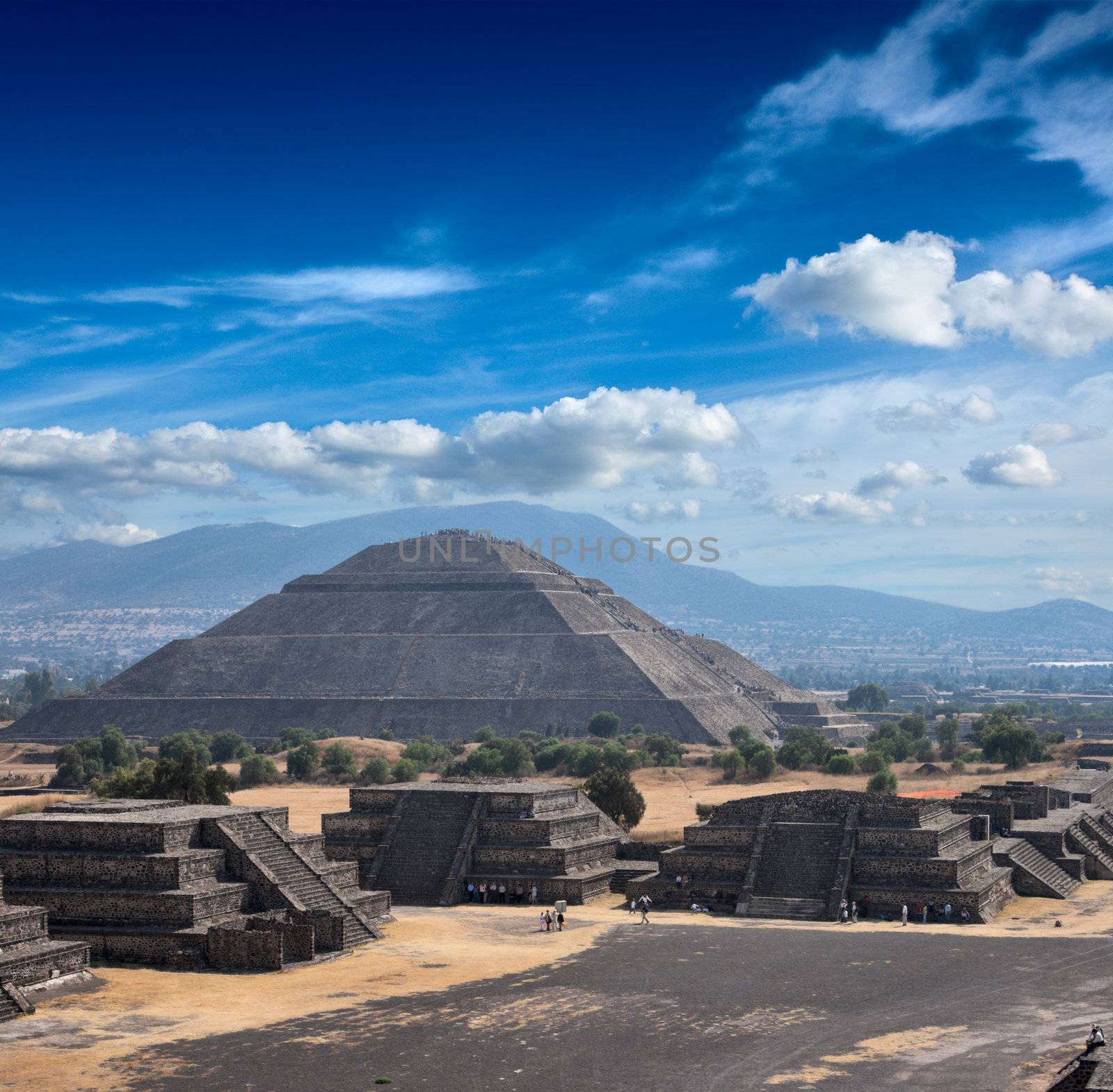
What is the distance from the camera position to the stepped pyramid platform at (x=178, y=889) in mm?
37750

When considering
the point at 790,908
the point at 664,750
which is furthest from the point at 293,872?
the point at 664,750

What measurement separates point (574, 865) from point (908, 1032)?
21287 mm

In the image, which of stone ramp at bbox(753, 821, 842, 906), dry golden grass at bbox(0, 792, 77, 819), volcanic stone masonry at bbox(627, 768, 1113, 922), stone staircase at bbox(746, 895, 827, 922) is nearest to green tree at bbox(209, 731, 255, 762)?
dry golden grass at bbox(0, 792, 77, 819)

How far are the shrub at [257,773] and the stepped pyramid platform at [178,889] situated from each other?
54988 millimetres

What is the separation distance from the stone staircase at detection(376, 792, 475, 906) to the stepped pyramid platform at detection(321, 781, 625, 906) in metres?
0.03

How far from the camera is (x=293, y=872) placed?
42.7 m

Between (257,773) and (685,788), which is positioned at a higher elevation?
(257,773)

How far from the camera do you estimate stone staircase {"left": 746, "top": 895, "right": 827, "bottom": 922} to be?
46188 millimetres

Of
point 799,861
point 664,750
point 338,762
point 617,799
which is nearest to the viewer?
point 799,861

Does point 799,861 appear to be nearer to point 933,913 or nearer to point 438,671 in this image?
point 933,913

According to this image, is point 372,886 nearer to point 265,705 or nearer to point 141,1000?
point 141,1000

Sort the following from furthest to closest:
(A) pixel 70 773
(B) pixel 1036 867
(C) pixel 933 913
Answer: (A) pixel 70 773 < (B) pixel 1036 867 < (C) pixel 933 913

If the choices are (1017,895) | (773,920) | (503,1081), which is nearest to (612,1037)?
(503,1081)

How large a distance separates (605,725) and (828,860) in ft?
256
